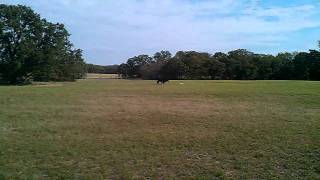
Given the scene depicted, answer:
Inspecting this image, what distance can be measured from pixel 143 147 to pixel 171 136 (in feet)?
5.85

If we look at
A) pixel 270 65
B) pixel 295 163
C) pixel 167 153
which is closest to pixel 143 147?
pixel 167 153

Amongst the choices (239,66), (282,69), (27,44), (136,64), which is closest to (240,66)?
(239,66)

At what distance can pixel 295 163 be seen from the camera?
28.4 feet

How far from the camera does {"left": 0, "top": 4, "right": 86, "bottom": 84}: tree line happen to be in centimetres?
6216

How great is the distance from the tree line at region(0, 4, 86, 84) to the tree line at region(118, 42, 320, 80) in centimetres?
4219

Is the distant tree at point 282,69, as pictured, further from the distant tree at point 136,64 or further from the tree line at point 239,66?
the distant tree at point 136,64

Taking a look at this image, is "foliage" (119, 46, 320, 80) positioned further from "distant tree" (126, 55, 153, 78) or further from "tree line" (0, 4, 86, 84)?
"tree line" (0, 4, 86, 84)

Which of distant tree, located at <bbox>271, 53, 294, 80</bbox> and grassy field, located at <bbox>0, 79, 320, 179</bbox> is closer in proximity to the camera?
grassy field, located at <bbox>0, 79, 320, 179</bbox>

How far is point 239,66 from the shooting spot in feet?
369

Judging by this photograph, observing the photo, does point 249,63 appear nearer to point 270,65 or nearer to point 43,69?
point 270,65

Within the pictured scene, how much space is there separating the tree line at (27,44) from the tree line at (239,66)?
42185 millimetres

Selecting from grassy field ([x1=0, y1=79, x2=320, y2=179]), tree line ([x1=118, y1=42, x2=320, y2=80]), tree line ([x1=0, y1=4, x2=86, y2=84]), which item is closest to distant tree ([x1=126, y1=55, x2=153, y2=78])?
tree line ([x1=118, y1=42, x2=320, y2=80])

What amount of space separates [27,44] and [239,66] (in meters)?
64.8

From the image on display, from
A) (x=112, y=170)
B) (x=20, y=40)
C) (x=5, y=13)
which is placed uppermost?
(x=5, y=13)
